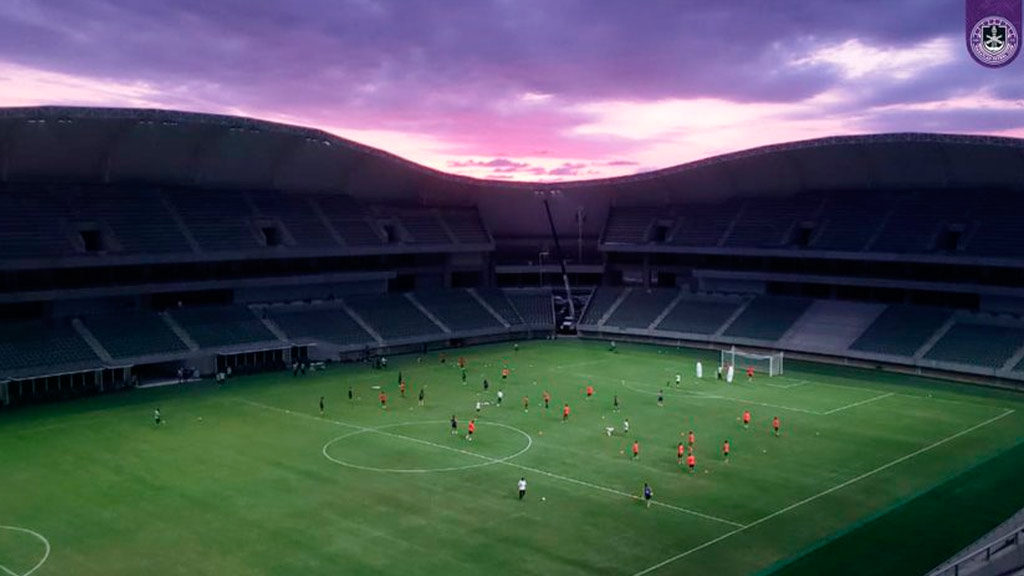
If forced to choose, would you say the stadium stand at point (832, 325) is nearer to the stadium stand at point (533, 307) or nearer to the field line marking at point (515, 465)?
the stadium stand at point (533, 307)

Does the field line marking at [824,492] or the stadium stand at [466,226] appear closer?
the field line marking at [824,492]

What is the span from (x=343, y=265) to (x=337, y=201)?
608 cm

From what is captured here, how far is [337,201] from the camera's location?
7594 cm

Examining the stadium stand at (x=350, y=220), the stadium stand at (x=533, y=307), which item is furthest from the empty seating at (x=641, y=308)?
the stadium stand at (x=350, y=220)

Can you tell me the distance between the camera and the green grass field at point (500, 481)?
25891 millimetres

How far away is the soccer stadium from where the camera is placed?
28.0 metres

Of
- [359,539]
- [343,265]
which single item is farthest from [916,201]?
[359,539]

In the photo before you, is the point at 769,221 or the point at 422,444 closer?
the point at 422,444

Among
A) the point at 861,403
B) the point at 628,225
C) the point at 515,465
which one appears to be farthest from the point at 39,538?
the point at 628,225

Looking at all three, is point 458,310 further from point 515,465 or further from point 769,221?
point 515,465

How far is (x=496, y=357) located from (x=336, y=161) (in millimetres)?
21439

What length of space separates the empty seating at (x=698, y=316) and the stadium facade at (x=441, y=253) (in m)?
0.28

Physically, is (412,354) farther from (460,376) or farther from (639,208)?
(639,208)

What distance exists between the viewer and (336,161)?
72.2 meters
